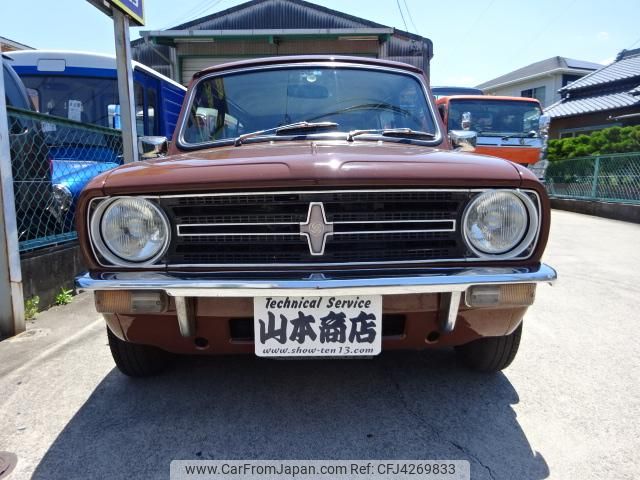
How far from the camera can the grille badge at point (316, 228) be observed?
1774 mm

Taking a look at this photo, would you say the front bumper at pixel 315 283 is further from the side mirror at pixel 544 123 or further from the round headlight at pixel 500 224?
the side mirror at pixel 544 123

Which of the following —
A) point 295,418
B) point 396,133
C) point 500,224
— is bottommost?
point 295,418

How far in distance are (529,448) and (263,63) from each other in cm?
255

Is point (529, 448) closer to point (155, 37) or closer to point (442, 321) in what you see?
point (442, 321)

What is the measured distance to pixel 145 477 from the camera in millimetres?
1687

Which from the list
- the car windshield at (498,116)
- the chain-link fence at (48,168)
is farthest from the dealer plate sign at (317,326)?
the car windshield at (498,116)

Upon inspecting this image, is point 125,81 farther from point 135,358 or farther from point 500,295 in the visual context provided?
point 500,295

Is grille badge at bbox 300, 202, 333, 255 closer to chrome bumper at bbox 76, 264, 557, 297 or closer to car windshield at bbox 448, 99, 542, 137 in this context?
chrome bumper at bbox 76, 264, 557, 297

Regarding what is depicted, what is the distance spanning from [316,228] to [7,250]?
2330 mm

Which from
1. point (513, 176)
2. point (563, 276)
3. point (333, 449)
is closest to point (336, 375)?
point (333, 449)

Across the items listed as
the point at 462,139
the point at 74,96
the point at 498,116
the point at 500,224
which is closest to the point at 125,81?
the point at 74,96

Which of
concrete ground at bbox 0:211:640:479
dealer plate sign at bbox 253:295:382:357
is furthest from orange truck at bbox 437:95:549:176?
→ dealer plate sign at bbox 253:295:382:357

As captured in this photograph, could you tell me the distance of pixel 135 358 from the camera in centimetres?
228

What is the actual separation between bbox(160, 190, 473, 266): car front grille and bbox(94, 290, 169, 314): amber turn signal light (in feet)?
0.52
